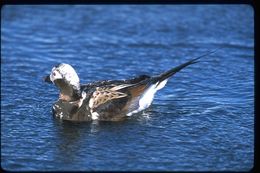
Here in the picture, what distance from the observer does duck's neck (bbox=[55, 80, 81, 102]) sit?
327 inches

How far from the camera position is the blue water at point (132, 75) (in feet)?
22.9

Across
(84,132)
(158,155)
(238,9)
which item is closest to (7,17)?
(238,9)

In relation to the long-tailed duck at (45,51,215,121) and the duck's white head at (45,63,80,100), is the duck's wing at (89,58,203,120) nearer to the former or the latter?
the long-tailed duck at (45,51,215,121)

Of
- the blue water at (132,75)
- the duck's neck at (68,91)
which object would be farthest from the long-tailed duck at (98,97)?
the blue water at (132,75)

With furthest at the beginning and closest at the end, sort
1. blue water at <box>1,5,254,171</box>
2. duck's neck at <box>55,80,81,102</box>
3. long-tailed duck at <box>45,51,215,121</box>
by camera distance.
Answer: duck's neck at <box>55,80,81,102</box>, long-tailed duck at <box>45,51,215,121</box>, blue water at <box>1,5,254,171</box>

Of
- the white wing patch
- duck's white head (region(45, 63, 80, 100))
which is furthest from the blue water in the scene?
duck's white head (region(45, 63, 80, 100))

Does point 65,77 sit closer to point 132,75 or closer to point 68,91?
point 68,91

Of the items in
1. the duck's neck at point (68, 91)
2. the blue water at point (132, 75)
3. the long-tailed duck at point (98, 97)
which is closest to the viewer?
the blue water at point (132, 75)

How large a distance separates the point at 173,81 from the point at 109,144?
2358 millimetres

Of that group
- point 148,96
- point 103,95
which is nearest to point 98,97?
point 103,95

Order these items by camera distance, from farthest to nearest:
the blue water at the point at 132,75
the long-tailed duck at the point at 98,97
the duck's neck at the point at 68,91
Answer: the duck's neck at the point at 68,91 → the long-tailed duck at the point at 98,97 → the blue water at the point at 132,75

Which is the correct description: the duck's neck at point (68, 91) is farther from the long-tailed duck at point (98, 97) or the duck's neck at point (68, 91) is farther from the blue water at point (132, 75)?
the blue water at point (132, 75)

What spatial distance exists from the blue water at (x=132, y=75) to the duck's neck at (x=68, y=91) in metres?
0.28

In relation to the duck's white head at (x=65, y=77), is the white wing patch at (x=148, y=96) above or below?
below
